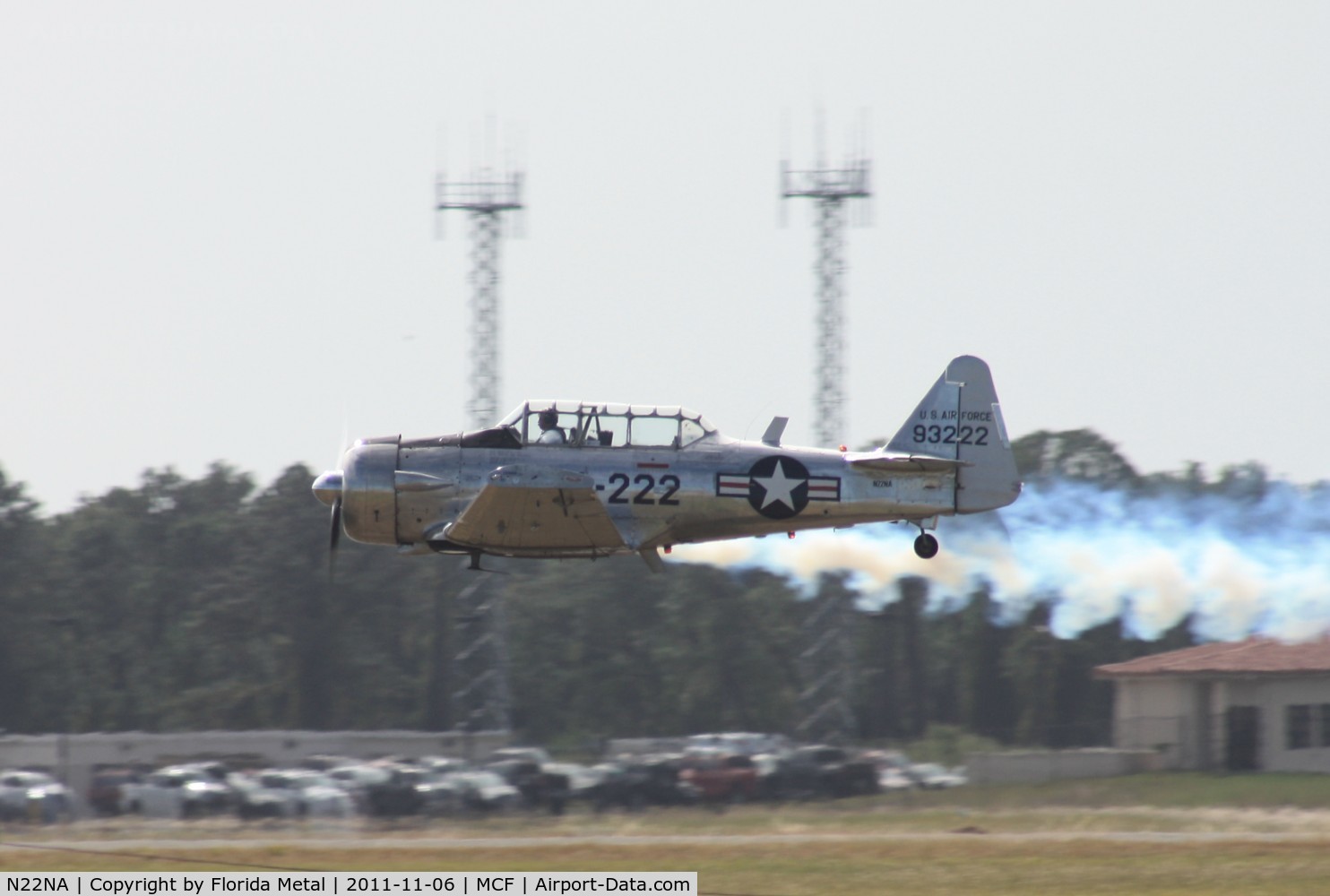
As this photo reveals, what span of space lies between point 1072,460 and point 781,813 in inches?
1047

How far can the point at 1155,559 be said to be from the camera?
29.8 m

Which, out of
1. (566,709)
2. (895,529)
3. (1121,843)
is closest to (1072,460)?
(566,709)

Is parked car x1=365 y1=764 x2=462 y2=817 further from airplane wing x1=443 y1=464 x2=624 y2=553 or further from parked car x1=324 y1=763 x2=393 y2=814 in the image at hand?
airplane wing x1=443 y1=464 x2=624 y2=553

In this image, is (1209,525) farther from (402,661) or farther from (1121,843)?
(402,661)

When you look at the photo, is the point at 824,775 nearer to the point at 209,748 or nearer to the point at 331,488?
the point at 209,748

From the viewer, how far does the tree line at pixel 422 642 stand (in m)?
60.3

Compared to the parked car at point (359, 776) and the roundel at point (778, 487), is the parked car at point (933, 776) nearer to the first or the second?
the parked car at point (359, 776)

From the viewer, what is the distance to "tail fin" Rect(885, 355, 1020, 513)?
21.2 metres

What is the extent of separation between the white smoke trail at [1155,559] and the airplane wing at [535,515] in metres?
8.52

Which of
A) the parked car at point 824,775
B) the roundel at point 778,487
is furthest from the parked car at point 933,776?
the roundel at point 778,487

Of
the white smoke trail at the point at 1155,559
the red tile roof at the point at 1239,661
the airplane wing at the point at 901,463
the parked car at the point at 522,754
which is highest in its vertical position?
the airplane wing at the point at 901,463

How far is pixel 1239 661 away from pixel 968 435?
960 inches

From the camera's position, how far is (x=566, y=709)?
220 ft

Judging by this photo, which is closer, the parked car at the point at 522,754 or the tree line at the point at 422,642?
the parked car at the point at 522,754
